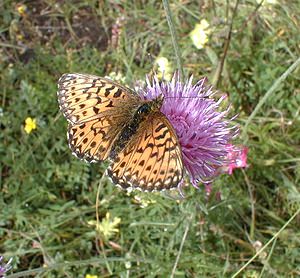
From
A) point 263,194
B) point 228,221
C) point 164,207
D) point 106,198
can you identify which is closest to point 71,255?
point 106,198

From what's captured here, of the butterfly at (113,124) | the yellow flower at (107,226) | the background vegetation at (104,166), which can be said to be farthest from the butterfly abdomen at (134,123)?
the yellow flower at (107,226)

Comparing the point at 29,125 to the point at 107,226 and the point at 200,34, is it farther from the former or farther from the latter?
the point at 200,34

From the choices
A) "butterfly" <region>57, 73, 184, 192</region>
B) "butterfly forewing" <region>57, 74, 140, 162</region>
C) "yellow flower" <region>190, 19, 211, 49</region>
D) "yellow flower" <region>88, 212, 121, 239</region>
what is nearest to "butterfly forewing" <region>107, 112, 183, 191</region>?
"butterfly" <region>57, 73, 184, 192</region>

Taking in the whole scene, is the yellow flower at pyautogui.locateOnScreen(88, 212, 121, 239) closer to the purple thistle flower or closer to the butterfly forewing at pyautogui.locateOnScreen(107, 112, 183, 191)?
the purple thistle flower

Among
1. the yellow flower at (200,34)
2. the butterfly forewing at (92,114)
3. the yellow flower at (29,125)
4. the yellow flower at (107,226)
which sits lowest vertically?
the yellow flower at (107,226)

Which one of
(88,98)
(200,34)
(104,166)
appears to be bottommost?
(104,166)

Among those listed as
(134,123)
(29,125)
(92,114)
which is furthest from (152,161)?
(29,125)

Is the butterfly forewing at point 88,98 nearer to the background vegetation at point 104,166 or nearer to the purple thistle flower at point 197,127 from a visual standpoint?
the purple thistle flower at point 197,127
